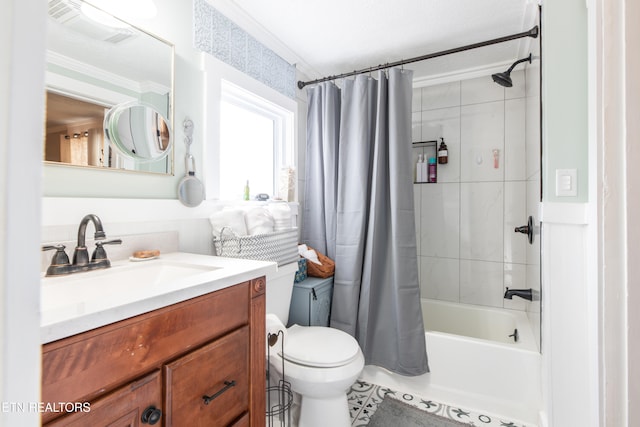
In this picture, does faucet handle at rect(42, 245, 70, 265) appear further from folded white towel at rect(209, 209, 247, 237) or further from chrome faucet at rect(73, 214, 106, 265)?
folded white towel at rect(209, 209, 247, 237)

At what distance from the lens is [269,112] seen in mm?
2156

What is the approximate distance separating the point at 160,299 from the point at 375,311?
1.61 m

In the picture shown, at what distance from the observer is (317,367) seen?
1379mm

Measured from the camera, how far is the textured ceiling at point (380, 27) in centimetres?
167

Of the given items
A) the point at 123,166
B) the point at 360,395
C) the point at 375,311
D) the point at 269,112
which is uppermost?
the point at 269,112

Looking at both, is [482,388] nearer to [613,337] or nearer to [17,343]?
[613,337]

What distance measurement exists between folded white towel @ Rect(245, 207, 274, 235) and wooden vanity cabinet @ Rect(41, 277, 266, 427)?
1.85 feet

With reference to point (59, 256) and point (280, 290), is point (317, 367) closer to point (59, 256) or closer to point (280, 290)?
point (280, 290)

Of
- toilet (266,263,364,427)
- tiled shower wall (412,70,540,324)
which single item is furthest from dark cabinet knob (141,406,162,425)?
tiled shower wall (412,70,540,324)

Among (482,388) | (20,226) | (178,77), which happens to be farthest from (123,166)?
(482,388)

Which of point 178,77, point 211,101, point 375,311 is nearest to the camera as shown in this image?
point 178,77

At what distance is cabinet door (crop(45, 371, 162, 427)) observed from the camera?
1.93 ft

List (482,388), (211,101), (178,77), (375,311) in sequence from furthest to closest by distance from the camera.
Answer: (375,311) < (482,388) < (211,101) < (178,77)

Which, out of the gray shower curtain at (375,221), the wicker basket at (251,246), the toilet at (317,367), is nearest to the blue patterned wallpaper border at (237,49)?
the gray shower curtain at (375,221)
